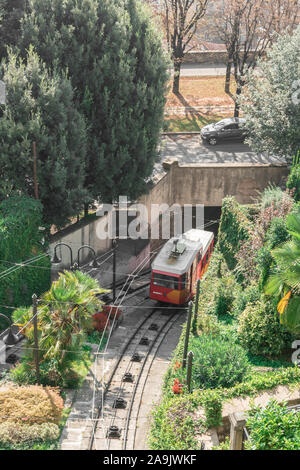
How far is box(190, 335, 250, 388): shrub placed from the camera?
1645 centimetres

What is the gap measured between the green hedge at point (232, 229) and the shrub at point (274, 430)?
43.6 feet

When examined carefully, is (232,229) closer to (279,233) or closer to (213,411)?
(279,233)

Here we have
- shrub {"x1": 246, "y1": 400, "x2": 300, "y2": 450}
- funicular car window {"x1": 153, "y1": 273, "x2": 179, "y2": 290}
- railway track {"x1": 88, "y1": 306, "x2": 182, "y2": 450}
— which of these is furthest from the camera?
funicular car window {"x1": 153, "y1": 273, "x2": 179, "y2": 290}

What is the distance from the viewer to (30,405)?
16766mm

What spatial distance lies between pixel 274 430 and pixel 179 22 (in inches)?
1469

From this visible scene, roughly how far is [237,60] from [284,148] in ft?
43.4

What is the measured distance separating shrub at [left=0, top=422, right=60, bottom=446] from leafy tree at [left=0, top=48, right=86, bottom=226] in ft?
36.3

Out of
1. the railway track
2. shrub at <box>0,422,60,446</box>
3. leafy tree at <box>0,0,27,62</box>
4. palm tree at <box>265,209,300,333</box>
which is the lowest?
the railway track

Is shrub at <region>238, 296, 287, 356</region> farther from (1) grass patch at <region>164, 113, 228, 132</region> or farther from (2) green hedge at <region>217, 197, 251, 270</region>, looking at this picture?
(1) grass patch at <region>164, 113, 228, 132</region>

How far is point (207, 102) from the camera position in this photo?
151 feet

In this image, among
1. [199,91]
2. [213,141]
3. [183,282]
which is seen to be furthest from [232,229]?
[199,91]

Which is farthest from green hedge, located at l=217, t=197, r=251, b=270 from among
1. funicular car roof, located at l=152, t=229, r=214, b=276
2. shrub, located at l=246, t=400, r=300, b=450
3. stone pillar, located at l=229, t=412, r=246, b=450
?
shrub, located at l=246, t=400, r=300, b=450
